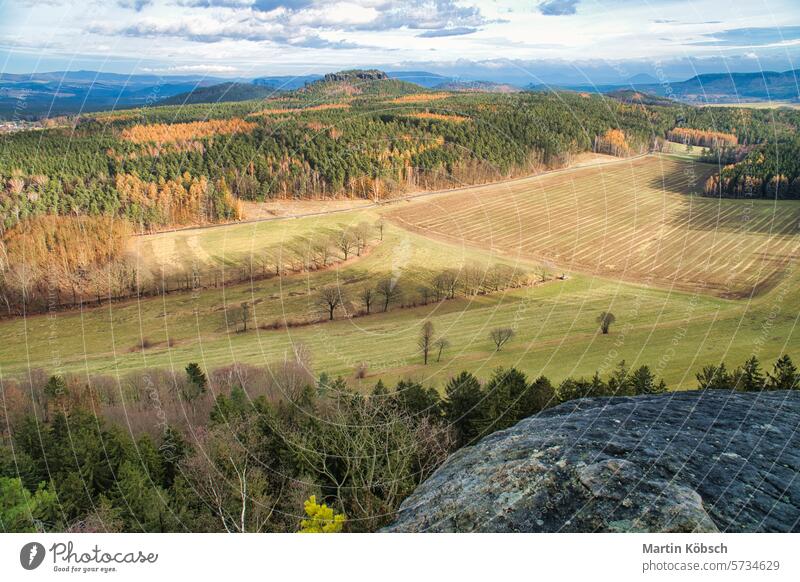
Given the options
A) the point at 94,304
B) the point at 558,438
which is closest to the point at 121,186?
the point at 94,304

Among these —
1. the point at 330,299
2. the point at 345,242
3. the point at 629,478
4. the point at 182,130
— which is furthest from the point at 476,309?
the point at 182,130

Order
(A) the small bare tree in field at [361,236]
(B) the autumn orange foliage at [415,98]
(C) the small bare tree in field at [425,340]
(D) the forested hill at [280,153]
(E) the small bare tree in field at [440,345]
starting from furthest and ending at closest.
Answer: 1. (A) the small bare tree in field at [361,236]
2. (D) the forested hill at [280,153]
3. (B) the autumn orange foliage at [415,98]
4. (E) the small bare tree in field at [440,345]
5. (C) the small bare tree in field at [425,340]

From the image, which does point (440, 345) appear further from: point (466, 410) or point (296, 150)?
point (296, 150)

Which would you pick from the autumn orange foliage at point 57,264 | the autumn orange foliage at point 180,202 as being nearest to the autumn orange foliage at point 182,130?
the autumn orange foliage at point 180,202

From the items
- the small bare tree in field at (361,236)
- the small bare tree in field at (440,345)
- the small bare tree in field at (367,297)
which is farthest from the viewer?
the small bare tree in field at (361,236)

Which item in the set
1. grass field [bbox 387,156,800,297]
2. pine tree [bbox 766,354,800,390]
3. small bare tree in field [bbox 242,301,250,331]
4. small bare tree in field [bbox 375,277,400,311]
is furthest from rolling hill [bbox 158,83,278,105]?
pine tree [bbox 766,354,800,390]

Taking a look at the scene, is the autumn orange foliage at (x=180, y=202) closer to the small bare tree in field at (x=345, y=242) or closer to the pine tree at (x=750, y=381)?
the small bare tree in field at (x=345, y=242)
